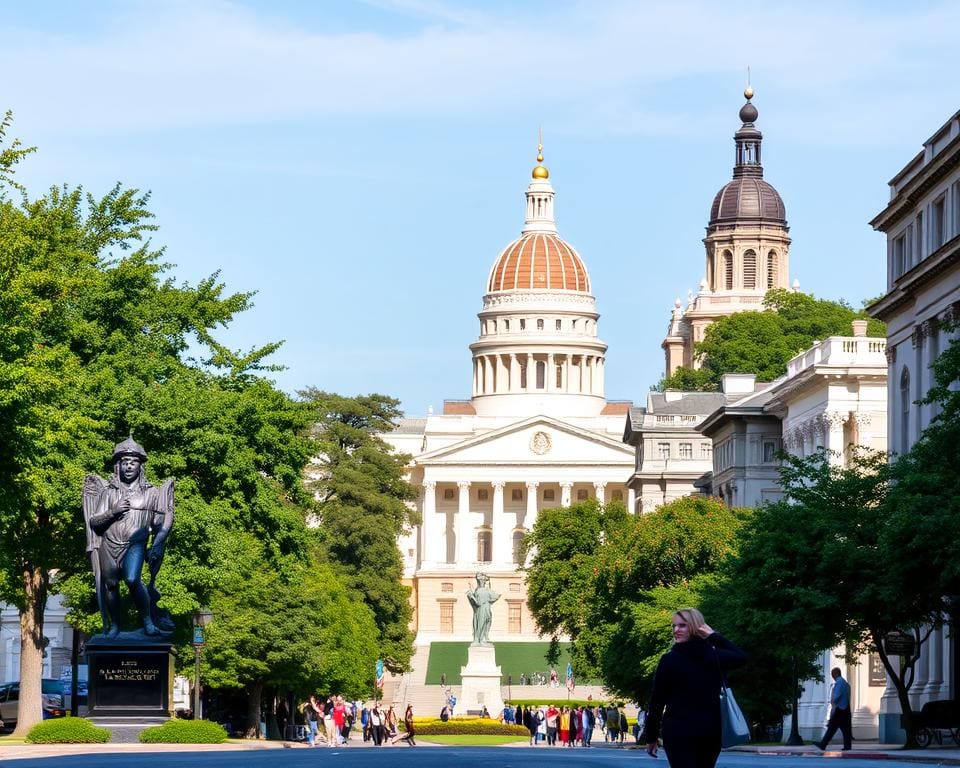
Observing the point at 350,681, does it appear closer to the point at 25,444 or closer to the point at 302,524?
the point at 302,524

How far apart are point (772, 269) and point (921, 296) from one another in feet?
426

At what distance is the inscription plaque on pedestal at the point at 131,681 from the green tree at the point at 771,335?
107 meters

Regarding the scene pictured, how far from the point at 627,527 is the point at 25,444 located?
6240 cm

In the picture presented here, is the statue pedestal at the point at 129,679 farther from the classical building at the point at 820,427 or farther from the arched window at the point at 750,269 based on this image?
the arched window at the point at 750,269

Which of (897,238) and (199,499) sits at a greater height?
(897,238)

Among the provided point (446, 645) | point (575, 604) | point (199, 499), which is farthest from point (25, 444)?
point (446, 645)

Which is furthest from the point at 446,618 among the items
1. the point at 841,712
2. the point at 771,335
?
the point at 841,712

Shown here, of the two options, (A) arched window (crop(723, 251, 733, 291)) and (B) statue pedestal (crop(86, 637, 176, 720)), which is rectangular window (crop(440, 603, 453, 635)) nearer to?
(A) arched window (crop(723, 251, 733, 291))

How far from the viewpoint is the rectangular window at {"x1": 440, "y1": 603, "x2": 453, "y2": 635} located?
636ft

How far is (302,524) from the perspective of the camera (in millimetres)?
61250

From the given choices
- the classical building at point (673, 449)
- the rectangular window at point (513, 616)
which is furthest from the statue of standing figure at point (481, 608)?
the rectangular window at point (513, 616)

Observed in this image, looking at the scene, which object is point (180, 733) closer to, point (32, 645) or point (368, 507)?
point (32, 645)

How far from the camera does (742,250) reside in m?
196

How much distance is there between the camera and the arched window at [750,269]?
641 feet
